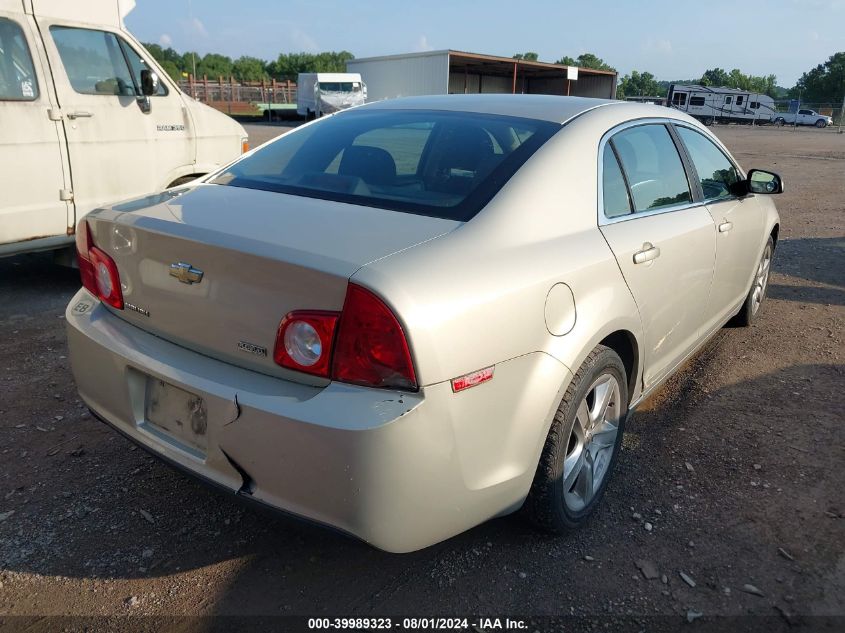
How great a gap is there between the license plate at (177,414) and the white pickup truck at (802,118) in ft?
197

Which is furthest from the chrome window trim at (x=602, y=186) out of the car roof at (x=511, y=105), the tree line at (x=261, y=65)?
the tree line at (x=261, y=65)

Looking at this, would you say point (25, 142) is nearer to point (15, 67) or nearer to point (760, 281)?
point (15, 67)

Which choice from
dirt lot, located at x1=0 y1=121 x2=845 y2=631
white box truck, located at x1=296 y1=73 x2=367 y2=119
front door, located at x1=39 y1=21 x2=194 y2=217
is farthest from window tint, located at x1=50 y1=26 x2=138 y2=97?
white box truck, located at x1=296 y1=73 x2=367 y2=119

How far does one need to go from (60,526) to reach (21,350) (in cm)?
213

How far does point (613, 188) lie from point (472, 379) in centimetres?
128

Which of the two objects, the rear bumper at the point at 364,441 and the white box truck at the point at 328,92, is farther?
the white box truck at the point at 328,92

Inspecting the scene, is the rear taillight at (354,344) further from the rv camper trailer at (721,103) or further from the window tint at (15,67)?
the rv camper trailer at (721,103)

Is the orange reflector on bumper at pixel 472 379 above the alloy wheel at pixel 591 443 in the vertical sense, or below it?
above

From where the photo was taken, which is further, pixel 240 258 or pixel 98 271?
pixel 98 271

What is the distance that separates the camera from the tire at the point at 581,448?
7.86ft

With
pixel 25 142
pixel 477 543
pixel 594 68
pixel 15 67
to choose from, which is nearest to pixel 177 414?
pixel 477 543

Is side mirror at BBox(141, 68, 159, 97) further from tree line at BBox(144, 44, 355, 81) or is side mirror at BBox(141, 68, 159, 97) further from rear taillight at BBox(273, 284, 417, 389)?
tree line at BBox(144, 44, 355, 81)

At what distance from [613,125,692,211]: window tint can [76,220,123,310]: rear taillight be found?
6.79 ft

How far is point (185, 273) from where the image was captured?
7.17 feet
